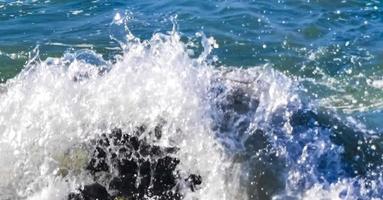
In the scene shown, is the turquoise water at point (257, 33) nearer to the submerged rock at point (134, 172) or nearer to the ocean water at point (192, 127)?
the ocean water at point (192, 127)

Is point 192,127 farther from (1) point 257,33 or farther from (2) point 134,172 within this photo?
(1) point 257,33

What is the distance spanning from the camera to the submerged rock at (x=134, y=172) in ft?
15.0

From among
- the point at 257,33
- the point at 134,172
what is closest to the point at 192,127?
the point at 134,172

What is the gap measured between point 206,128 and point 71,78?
54.8 inches

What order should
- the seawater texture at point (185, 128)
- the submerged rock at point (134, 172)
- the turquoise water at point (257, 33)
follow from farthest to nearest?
the turquoise water at point (257, 33) < the seawater texture at point (185, 128) < the submerged rock at point (134, 172)

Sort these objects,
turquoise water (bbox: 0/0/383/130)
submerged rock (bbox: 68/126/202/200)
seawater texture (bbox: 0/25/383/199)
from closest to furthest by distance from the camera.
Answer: submerged rock (bbox: 68/126/202/200), seawater texture (bbox: 0/25/383/199), turquoise water (bbox: 0/0/383/130)

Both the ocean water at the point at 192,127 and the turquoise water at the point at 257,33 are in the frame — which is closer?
the ocean water at the point at 192,127

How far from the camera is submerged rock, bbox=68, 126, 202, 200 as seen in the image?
181 inches

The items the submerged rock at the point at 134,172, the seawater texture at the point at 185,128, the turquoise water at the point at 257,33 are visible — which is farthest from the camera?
the turquoise water at the point at 257,33

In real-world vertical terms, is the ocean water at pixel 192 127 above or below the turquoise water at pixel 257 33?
above

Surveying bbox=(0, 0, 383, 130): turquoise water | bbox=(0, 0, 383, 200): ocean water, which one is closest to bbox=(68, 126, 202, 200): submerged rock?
bbox=(0, 0, 383, 200): ocean water

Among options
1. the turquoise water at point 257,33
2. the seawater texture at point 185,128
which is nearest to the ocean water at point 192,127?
the seawater texture at point 185,128

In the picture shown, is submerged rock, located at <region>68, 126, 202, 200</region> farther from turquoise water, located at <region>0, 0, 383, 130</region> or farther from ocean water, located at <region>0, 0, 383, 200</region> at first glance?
turquoise water, located at <region>0, 0, 383, 130</region>

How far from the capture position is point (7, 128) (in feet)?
17.1
